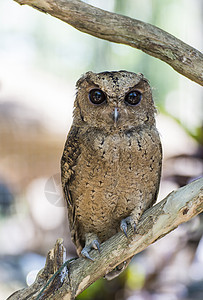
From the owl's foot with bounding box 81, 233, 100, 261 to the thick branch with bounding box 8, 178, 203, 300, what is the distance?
3 centimetres

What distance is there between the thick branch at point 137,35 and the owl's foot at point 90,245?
763 millimetres

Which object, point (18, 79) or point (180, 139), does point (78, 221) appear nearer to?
point (180, 139)

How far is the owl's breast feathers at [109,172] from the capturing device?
5.07ft

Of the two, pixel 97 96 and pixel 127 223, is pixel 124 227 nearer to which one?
pixel 127 223

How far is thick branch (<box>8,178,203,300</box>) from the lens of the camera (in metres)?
1.33

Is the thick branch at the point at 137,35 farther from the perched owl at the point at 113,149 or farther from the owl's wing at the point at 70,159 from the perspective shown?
the owl's wing at the point at 70,159

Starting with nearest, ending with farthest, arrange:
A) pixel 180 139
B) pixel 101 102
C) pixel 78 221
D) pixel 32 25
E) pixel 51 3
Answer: pixel 51 3 → pixel 101 102 → pixel 78 221 → pixel 180 139 → pixel 32 25

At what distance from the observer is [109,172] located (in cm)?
155

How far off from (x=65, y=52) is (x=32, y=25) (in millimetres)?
584

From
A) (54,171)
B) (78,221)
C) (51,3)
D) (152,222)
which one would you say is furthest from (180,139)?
(51,3)

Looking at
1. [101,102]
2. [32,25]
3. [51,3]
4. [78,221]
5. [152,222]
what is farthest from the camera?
[32,25]

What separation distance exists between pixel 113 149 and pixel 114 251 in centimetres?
40

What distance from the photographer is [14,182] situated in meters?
3.69

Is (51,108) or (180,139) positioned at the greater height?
(51,108)
